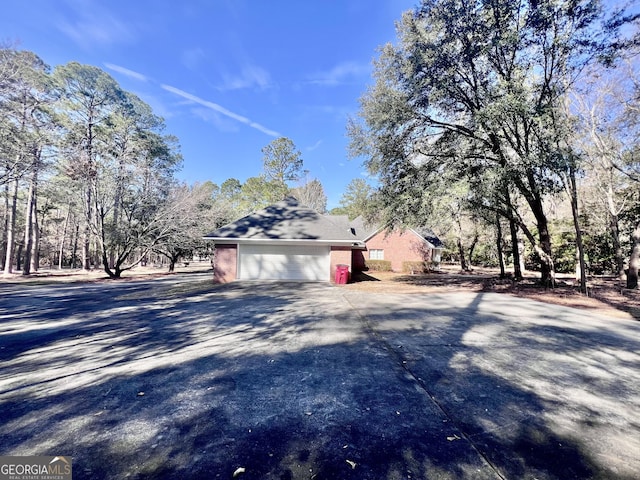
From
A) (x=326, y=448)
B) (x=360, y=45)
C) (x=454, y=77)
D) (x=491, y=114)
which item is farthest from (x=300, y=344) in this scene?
(x=360, y=45)

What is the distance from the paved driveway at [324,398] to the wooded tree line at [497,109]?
20.2ft

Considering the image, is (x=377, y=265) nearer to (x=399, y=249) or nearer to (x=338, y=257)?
(x=399, y=249)

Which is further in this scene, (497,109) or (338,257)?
(338,257)

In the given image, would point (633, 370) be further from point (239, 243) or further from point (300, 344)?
point (239, 243)

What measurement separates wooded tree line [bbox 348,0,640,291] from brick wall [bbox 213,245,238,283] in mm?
7992

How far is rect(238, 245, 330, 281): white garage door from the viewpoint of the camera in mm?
14719

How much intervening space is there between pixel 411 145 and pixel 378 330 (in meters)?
9.27

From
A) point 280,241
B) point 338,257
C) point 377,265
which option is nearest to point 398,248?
point 377,265

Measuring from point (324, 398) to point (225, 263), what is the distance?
40.6 feet

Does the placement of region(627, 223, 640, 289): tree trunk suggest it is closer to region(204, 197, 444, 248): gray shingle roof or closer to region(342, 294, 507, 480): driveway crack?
region(204, 197, 444, 248): gray shingle roof

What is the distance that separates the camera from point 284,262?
1495 centimetres

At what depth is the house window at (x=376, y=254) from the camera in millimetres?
25203

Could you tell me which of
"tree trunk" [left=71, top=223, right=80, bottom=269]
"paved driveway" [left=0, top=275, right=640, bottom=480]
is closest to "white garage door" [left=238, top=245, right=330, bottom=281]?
"paved driveway" [left=0, top=275, right=640, bottom=480]

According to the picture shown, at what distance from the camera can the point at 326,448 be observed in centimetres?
230
